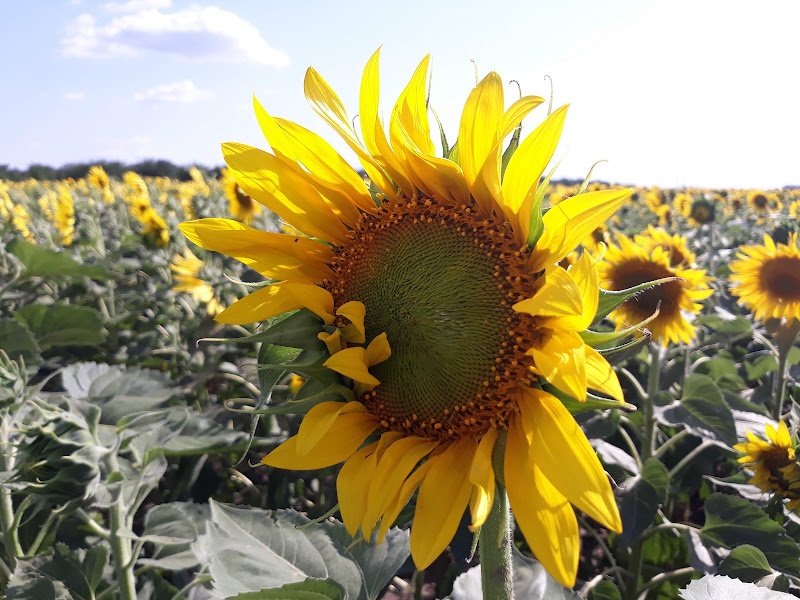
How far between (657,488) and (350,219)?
1858 mm

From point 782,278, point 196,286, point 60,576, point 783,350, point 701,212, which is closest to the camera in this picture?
point 60,576

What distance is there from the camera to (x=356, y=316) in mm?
1142

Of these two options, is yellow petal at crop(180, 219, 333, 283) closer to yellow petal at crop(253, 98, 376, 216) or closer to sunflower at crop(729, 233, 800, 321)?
yellow petal at crop(253, 98, 376, 216)

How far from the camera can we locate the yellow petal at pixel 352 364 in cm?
110

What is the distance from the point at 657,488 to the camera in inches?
102

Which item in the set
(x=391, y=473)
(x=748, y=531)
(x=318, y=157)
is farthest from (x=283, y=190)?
(x=748, y=531)

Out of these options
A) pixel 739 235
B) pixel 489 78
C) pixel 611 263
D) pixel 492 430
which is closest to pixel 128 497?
pixel 492 430

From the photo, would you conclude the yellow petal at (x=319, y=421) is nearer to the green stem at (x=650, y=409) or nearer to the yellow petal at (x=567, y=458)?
the yellow petal at (x=567, y=458)

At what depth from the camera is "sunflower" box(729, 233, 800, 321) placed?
3.60 m

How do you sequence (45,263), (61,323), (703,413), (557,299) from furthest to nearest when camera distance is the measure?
(45,263)
(61,323)
(703,413)
(557,299)

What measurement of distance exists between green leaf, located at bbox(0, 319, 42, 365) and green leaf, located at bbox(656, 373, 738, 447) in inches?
107

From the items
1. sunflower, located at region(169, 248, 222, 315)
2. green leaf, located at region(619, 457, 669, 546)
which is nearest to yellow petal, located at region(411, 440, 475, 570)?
green leaf, located at region(619, 457, 669, 546)

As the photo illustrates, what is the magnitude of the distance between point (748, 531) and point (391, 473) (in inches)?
72.0

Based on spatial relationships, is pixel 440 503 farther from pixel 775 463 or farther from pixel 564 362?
pixel 775 463
